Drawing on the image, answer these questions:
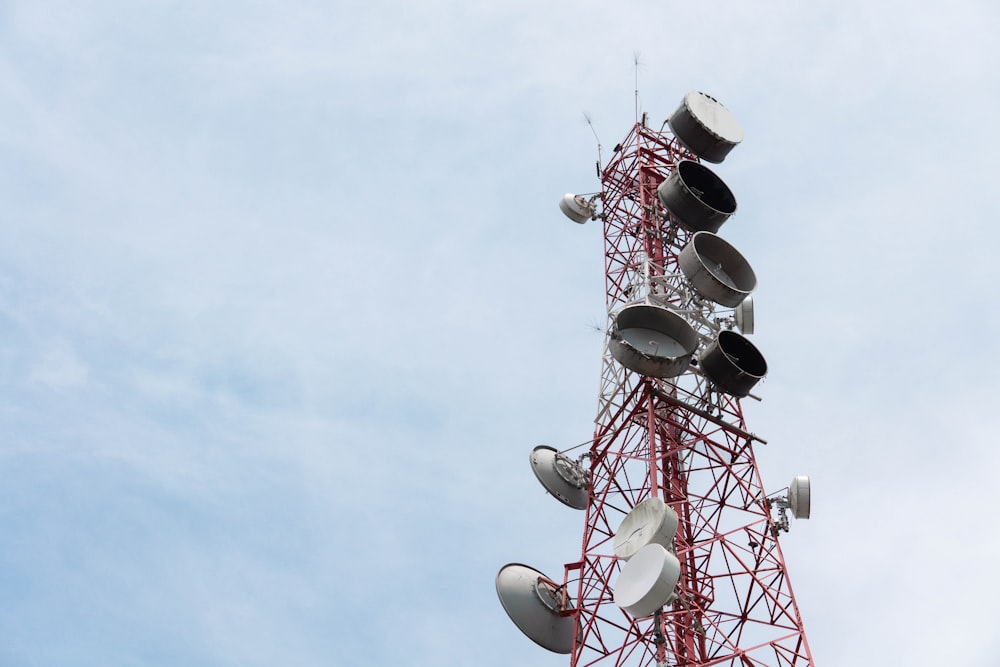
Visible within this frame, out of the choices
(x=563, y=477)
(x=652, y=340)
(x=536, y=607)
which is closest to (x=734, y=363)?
(x=652, y=340)

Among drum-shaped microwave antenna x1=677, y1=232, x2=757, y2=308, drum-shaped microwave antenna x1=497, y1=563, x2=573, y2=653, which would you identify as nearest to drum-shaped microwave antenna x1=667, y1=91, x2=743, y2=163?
drum-shaped microwave antenna x1=677, y1=232, x2=757, y2=308

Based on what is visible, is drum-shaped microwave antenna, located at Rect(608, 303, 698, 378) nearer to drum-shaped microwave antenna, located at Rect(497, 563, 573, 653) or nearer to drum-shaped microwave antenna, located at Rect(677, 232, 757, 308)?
drum-shaped microwave antenna, located at Rect(677, 232, 757, 308)

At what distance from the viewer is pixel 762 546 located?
30.5 metres

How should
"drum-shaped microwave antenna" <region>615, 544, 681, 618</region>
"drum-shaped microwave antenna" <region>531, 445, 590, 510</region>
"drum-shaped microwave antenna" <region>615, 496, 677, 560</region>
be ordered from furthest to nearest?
1. "drum-shaped microwave antenna" <region>531, 445, 590, 510</region>
2. "drum-shaped microwave antenna" <region>615, 496, 677, 560</region>
3. "drum-shaped microwave antenna" <region>615, 544, 681, 618</region>

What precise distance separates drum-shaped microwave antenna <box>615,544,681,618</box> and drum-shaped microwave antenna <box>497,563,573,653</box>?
4111mm

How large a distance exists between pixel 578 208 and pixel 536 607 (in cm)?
1644

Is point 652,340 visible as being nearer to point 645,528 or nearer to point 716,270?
point 716,270

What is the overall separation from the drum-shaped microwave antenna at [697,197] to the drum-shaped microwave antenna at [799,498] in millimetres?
10674

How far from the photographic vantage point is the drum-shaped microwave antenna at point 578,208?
42.3 metres

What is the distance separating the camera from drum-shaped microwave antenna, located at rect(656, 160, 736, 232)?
38.3 m

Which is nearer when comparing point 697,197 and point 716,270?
point 716,270

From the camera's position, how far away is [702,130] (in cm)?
4038

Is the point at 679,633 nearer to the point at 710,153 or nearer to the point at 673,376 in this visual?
the point at 673,376

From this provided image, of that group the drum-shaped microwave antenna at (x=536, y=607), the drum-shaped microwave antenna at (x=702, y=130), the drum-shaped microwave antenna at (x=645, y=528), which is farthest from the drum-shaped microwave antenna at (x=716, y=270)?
the drum-shaped microwave antenna at (x=536, y=607)
